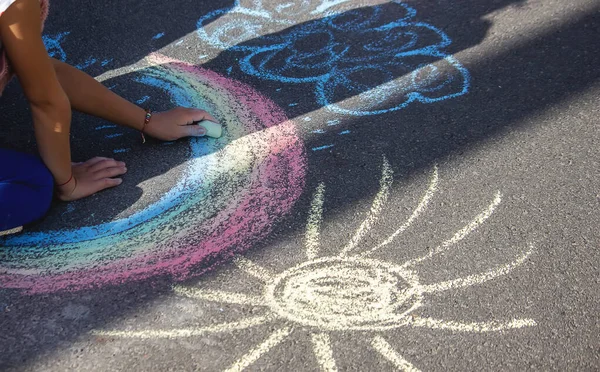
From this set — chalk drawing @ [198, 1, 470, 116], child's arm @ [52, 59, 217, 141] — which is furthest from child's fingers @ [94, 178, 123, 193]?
chalk drawing @ [198, 1, 470, 116]

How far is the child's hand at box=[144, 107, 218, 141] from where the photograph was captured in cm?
275

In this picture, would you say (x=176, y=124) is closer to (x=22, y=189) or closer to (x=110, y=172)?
(x=110, y=172)

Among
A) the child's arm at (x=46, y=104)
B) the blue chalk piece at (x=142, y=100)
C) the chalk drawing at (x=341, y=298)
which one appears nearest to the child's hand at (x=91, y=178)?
the child's arm at (x=46, y=104)

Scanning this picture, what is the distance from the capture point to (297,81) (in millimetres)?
3139

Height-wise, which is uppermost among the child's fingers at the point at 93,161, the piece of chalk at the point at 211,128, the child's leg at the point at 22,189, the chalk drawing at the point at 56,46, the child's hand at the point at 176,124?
the chalk drawing at the point at 56,46

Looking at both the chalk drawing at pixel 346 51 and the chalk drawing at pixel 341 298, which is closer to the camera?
the chalk drawing at pixel 341 298

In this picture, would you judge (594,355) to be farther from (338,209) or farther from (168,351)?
(168,351)

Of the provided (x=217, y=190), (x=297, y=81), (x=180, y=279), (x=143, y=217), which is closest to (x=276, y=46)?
(x=297, y=81)

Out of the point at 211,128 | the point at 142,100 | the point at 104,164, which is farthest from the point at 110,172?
the point at 142,100

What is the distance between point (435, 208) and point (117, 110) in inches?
49.4

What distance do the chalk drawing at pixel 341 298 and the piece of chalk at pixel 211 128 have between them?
74cm

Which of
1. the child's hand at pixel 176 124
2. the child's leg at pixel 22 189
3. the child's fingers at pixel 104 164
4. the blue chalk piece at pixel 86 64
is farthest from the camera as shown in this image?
the blue chalk piece at pixel 86 64

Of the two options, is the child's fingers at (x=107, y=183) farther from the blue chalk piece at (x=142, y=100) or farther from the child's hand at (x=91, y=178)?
the blue chalk piece at (x=142, y=100)

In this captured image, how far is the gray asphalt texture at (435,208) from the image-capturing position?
6.12 feet
